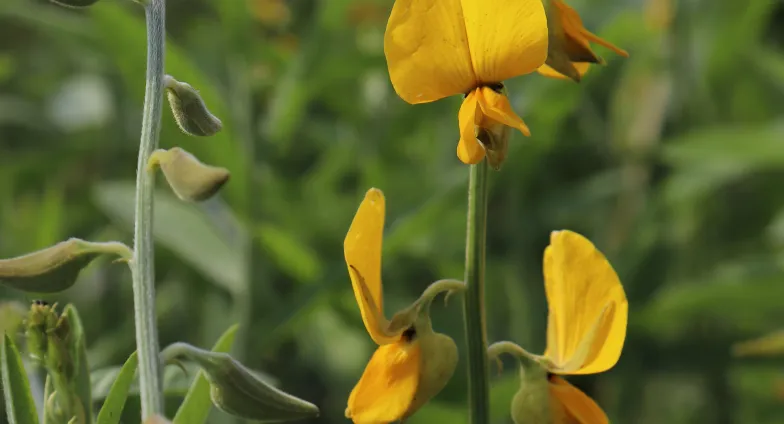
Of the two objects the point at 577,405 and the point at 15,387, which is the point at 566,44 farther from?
the point at 15,387

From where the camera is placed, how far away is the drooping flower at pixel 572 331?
910mm

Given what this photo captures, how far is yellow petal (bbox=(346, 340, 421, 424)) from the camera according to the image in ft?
2.92

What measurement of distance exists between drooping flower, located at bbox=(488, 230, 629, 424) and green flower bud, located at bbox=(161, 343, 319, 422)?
220 millimetres

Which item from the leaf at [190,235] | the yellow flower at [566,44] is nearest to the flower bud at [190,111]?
the yellow flower at [566,44]

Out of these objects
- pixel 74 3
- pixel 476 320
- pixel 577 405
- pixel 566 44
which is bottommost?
pixel 577 405

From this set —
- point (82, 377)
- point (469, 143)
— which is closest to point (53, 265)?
point (82, 377)

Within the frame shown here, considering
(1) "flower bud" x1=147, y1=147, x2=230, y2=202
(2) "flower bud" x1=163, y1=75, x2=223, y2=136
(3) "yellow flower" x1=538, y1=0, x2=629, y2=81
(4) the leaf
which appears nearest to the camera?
(1) "flower bud" x1=147, y1=147, x2=230, y2=202

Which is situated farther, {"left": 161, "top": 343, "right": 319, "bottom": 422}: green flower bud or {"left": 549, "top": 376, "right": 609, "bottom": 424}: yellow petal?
{"left": 549, "top": 376, "right": 609, "bottom": 424}: yellow petal

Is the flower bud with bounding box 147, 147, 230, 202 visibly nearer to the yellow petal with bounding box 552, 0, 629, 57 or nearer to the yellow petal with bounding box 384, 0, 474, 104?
the yellow petal with bounding box 384, 0, 474, 104

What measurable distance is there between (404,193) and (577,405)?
1.55 meters

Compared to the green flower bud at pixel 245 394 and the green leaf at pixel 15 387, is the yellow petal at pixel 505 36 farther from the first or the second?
the green leaf at pixel 15 387

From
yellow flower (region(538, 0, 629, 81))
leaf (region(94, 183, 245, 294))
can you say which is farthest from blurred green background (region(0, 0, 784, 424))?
yellow flower (region(538, 0, 629, 81))

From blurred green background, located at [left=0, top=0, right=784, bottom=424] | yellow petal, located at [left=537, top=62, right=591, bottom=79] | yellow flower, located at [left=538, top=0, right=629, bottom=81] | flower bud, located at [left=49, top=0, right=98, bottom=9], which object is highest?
flower bud, located at [left=49, top=0, right=98, bottom=9]

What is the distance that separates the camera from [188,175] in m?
0.76
